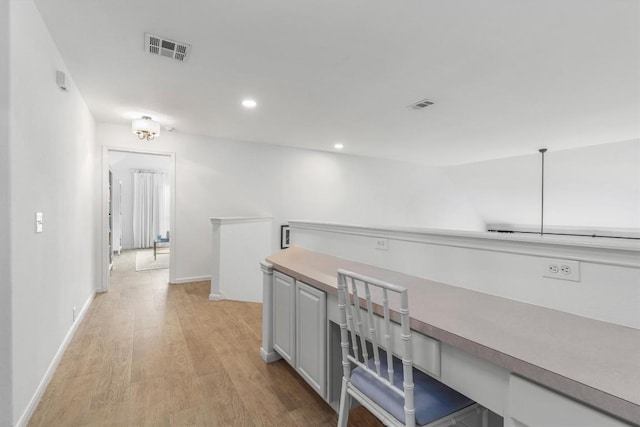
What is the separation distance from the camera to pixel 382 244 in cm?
221

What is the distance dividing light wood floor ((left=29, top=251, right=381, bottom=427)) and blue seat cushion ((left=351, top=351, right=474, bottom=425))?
2.15 feet

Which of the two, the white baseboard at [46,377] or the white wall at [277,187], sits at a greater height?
the white wall at [277,187]

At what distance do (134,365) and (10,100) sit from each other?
199 cm

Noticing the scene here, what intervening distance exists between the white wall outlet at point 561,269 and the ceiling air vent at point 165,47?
2.67 m

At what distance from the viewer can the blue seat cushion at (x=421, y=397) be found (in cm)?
118

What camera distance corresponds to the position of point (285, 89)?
3129 mm

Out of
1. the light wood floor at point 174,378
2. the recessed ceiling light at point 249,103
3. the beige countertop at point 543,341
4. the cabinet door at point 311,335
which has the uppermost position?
the recessed ceiling light at point 249,103

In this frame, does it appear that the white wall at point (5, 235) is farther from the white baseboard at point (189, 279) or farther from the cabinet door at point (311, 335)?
the white baseboard at point (189, 279)

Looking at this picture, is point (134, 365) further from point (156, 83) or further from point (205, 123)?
point (205, 123)

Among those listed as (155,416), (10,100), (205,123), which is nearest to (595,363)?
(155,416)

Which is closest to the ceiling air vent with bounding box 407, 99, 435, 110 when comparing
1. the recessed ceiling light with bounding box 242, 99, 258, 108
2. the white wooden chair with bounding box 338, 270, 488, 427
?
the recessed ceiling light with bounding box 242, 99, 258, 108

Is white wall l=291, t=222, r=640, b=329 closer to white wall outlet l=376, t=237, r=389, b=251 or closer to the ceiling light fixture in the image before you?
white wall outlet l=376, t=237, r=389, b=251

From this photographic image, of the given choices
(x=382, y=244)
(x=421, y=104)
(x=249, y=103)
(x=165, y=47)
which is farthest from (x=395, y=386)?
(x=249, y=103)

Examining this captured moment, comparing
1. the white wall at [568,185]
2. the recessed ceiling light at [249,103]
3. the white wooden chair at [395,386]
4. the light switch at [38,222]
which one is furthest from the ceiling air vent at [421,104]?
the white wall at [568,185]
